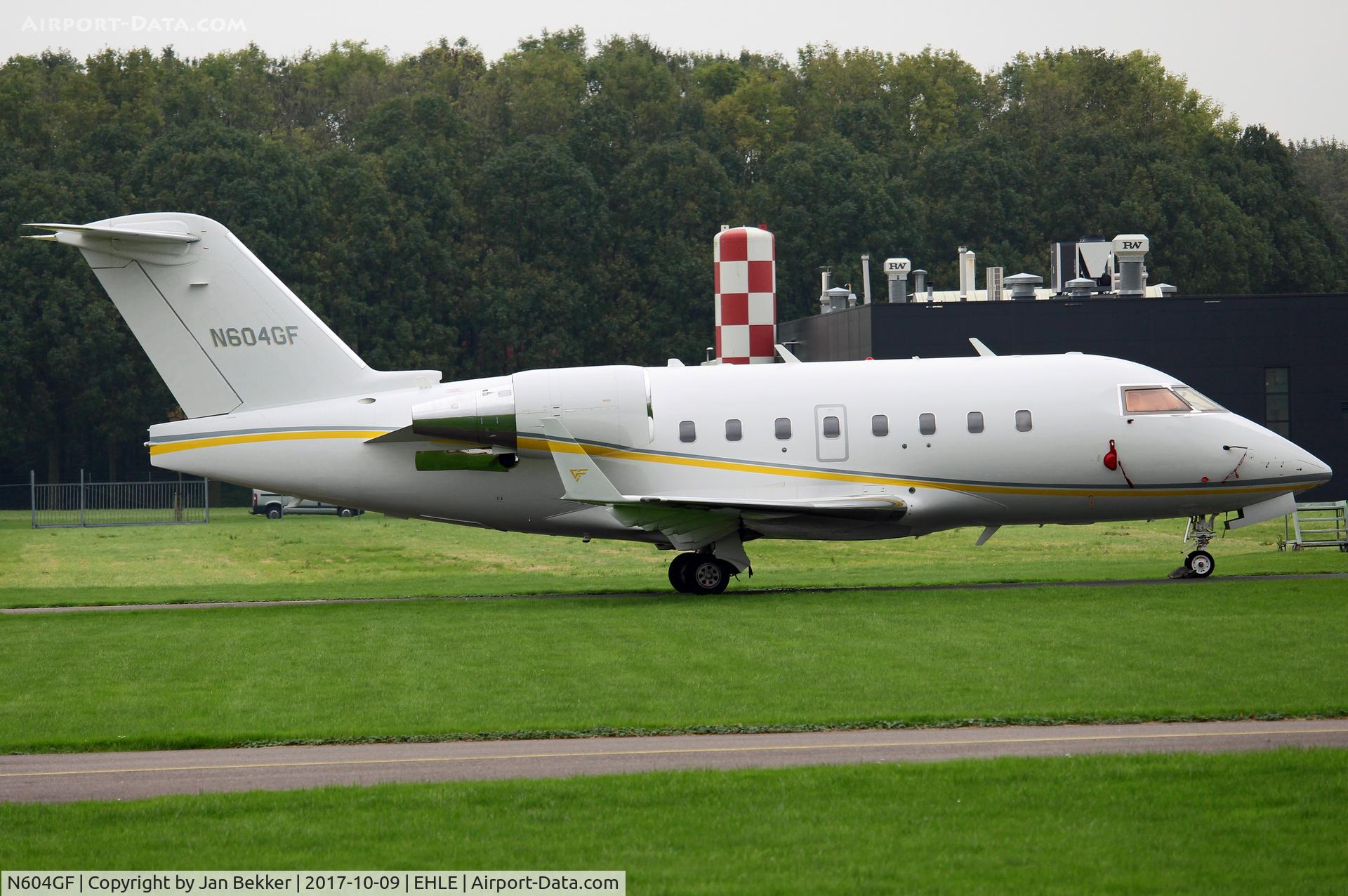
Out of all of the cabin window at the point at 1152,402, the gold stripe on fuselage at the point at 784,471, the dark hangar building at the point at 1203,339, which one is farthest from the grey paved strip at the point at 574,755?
the dark hangar building at the point at 1203,339

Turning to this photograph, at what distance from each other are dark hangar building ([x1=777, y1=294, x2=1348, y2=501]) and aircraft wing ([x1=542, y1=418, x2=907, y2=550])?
2162cm

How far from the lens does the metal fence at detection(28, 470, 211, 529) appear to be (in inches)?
2277

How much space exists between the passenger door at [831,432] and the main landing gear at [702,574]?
2512 mm

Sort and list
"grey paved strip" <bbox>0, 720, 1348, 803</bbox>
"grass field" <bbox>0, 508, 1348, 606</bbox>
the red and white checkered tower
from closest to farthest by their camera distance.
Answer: "grey paved strip" <bbox>0, 720, 1348, 803</bbox>
"grass field" <bbox>0, 508, 1348, 606</bbox>
the red and white checkered tower

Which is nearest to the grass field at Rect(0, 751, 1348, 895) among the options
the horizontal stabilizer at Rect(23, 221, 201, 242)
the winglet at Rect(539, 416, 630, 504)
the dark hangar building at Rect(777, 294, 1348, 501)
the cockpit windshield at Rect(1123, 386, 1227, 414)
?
the winglet at Rect(539, 416, 630, 504)

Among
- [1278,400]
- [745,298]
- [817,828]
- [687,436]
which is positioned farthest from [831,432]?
[1278,400]

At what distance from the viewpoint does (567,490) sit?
24438 millimetres

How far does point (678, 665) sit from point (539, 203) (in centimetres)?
6614

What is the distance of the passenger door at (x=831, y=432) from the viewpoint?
25.5 meters

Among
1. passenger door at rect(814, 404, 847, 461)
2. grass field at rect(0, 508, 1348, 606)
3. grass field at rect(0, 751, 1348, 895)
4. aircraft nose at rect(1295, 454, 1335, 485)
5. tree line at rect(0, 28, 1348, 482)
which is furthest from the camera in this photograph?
tree line at rect(0, 28, 1348, 482)

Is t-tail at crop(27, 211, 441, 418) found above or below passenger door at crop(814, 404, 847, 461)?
above

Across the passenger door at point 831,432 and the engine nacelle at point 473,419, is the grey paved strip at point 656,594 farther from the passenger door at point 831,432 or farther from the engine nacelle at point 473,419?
the engine nacelle at point 473,419

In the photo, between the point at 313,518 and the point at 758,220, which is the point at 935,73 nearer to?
the point at 758,220

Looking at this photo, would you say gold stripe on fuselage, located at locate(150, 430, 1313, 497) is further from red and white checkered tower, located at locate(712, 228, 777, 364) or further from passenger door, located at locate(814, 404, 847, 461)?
red and white checkered tower, located at locate(712, 228, 777, 364)
